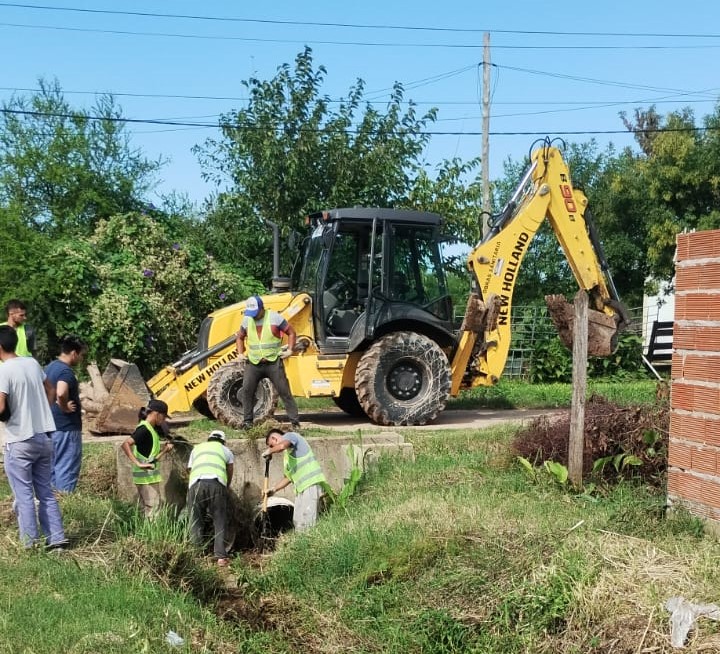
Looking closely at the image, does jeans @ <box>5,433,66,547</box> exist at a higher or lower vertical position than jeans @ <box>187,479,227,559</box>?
higher

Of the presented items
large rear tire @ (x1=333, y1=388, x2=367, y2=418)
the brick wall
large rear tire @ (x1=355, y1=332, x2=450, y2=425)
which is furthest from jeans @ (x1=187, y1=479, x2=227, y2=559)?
the brick wall

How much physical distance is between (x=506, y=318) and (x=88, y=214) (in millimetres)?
10195

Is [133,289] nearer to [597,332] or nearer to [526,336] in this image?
[597,332]

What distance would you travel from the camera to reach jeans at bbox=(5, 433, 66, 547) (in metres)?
7.37

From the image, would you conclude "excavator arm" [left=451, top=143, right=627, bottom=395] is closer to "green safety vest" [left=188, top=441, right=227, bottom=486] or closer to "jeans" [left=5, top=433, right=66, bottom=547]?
"green safety vest" [left=188, top=441, right=227, bottom=486]

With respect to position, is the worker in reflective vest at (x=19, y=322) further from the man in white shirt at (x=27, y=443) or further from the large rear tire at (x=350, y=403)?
the large rear tire at (x=350, y=403)

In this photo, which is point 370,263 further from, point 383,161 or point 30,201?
point 30,201

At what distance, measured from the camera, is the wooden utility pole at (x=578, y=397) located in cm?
902

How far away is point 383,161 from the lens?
1906 centimetres

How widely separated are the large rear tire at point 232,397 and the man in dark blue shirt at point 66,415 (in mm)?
2829

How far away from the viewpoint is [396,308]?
13.1 metres

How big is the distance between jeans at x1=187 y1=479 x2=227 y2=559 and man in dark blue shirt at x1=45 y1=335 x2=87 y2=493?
1.24m

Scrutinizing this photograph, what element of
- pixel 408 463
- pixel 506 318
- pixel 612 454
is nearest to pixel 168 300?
pixel 506 318

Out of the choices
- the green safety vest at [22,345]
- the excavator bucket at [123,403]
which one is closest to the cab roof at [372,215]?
the excavator bucket at [123,403]
